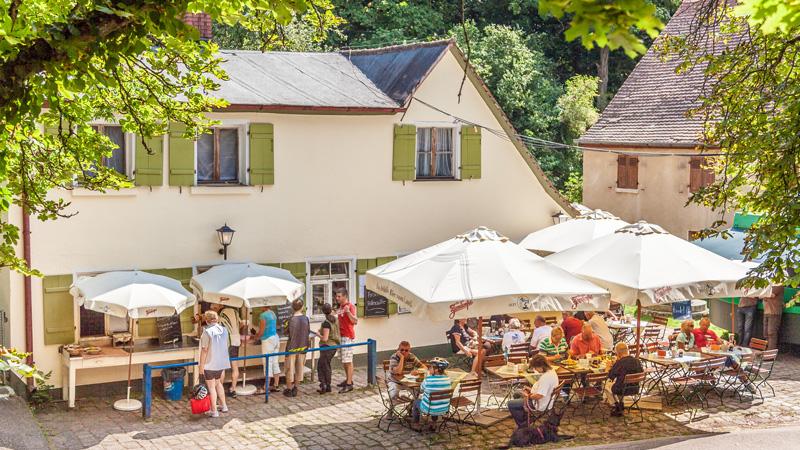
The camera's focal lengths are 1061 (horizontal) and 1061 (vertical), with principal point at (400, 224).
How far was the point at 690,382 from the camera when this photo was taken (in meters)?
17.5

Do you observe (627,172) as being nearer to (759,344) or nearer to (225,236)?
(759,344)

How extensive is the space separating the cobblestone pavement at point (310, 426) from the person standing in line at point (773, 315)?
390 cm

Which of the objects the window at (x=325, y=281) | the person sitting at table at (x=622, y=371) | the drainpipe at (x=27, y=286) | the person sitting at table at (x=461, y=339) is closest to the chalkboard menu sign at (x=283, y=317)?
the window at (x=325, y=281)

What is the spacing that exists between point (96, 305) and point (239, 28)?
20.9 meters

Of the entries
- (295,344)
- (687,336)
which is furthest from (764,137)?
(295,344)

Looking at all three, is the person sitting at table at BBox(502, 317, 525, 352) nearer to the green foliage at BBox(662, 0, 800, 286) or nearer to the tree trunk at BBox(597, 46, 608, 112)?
the green foliage at BBox(662, 0, 800, 286)

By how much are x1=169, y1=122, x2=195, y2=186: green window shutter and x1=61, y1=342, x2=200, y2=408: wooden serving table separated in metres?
2.80

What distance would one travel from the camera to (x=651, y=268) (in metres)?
15.4

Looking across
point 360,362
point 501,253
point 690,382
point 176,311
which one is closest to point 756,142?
point 501,253

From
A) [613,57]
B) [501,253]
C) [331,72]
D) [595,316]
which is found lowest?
[595,316]

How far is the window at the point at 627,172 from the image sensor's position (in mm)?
30609

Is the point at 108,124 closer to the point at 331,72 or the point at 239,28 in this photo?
the point at 331,72

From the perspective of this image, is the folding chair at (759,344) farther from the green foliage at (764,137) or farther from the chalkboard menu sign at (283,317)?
the chalkboard menu sign at (283,317)

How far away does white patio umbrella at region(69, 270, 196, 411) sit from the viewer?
15.8 m
